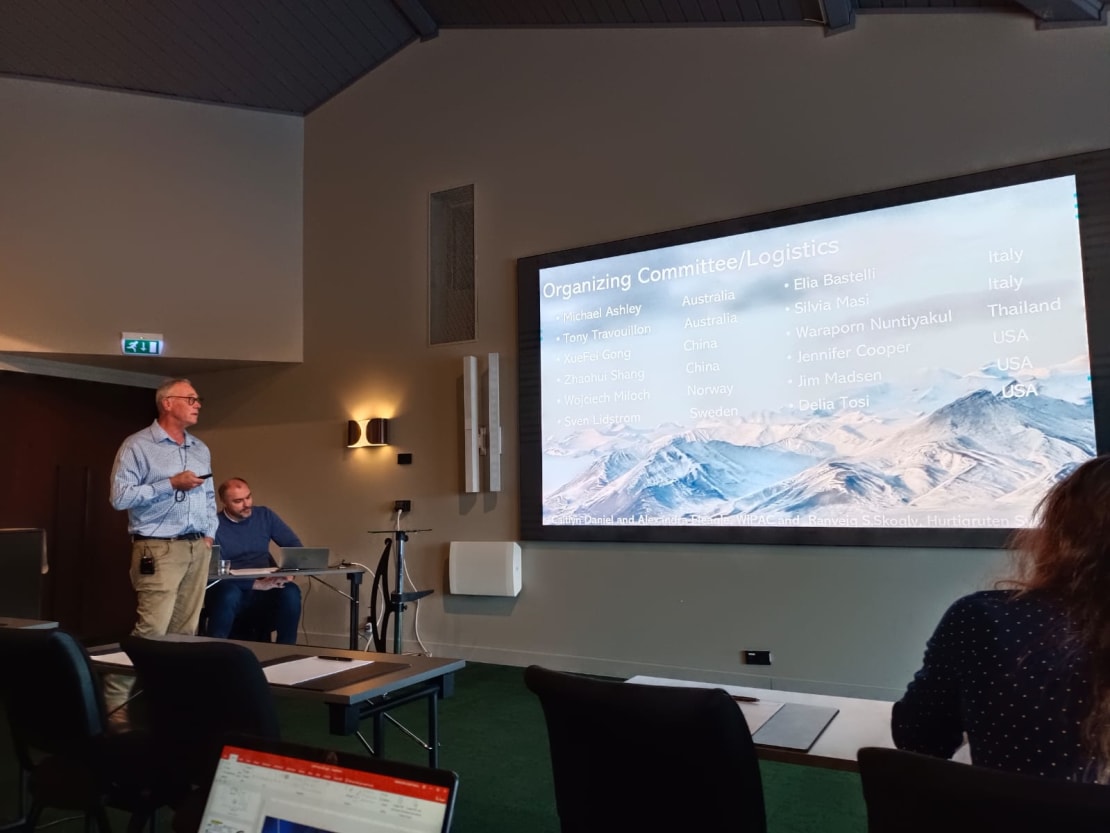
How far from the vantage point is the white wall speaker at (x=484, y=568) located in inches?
205

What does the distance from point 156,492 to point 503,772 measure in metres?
1.80

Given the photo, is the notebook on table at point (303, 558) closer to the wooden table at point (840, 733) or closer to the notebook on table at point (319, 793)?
the wooden table at point (840, 733)

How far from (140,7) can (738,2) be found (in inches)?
154

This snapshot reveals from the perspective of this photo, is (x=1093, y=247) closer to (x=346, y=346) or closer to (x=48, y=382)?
(x=346, y=346)

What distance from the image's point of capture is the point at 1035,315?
149 inches

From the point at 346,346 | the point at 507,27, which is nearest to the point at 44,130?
the point at 346,346

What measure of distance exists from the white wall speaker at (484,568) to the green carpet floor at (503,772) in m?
0.83

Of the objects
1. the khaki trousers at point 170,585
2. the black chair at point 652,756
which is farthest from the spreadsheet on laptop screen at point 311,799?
the khaki trousers at point 170,585

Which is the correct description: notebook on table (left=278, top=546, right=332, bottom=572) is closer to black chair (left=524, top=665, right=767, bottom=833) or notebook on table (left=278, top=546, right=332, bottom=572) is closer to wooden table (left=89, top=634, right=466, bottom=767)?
wooden table (left=89, top=634, right=466, bottom=767)

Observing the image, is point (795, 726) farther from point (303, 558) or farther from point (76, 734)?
point (303, 558)

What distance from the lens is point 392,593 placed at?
567 centimetres

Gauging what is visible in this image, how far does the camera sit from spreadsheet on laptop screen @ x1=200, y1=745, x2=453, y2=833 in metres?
0.83

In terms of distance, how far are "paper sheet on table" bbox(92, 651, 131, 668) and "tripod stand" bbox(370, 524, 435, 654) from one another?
2.80 metres

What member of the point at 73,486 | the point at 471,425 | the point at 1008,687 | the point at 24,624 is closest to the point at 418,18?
the point at 471,425
